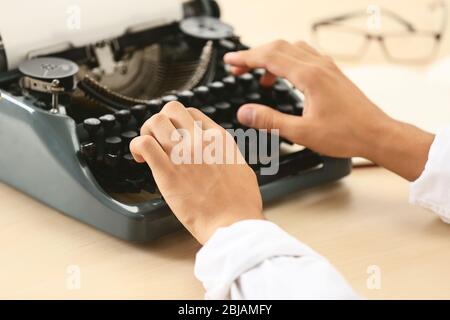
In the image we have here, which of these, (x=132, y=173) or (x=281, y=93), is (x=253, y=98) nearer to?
(x=281, y=93)

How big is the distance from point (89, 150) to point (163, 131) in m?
0.13

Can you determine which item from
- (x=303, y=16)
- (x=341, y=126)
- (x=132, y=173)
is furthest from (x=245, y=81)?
(x=303, y=16)

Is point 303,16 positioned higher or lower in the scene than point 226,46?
lower

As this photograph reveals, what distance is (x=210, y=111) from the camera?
1.39 metres

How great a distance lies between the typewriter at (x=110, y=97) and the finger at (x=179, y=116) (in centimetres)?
10

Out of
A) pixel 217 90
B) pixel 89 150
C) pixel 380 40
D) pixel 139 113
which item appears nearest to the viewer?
pixel 89 150

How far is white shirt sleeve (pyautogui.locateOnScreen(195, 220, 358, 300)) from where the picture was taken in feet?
3.15

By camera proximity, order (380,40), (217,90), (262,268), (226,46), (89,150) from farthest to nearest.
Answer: (380,40) < (226,46) < (217,90) < (89,150) < (262,268)

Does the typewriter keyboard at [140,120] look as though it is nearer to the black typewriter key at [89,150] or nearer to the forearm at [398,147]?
the black typewriter key at [89,150]

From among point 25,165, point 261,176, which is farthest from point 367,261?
point 25,165

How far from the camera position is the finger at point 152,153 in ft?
3.74

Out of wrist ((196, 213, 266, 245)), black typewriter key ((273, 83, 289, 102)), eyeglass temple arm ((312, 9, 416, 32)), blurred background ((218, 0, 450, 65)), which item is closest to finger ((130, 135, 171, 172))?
wrist ((196, 213, 266, 245))

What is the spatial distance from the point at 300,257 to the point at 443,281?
0.25m

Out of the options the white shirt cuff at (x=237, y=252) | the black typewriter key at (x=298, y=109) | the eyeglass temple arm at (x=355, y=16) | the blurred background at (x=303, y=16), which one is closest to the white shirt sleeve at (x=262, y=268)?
the white shirt cuff at (x=237, y=252)
